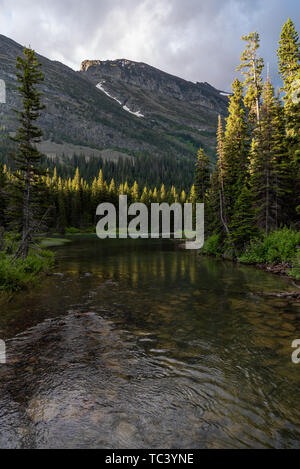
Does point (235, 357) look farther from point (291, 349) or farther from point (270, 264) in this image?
point (270, 264)

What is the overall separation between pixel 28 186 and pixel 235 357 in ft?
63.2

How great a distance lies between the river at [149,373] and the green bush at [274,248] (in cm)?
940

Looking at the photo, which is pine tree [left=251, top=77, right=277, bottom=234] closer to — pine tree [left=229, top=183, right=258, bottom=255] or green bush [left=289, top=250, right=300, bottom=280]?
pine tree [left=229, top=183, right=258, bottom=255]

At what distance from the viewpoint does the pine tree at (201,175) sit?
38469 mm

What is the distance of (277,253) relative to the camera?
21.4m

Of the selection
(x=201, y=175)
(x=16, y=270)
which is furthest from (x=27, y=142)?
(x=201, y=175)

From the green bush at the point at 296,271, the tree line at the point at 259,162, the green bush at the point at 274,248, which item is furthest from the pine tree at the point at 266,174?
the green bush at the point at 296,271

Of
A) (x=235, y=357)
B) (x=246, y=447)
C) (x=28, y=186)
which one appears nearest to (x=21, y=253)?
(x=28, y=186)

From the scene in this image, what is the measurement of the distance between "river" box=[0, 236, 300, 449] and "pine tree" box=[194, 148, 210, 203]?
28.9 m

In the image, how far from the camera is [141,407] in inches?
196

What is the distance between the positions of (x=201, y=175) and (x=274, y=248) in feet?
64.6

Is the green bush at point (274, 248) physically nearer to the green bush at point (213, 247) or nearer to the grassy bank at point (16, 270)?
the green bush at point (213, 247)

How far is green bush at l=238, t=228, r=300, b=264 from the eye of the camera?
20312 mm

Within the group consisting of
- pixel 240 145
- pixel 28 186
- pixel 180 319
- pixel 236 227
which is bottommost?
pixel 180 319
